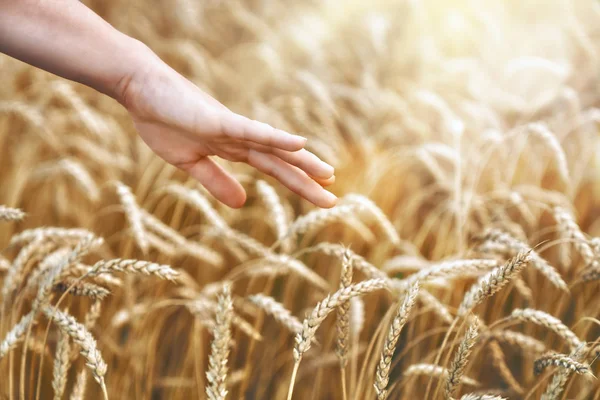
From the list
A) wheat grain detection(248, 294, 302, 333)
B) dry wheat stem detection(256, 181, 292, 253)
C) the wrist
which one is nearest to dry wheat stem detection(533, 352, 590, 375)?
wheat grain detection(248, 294, 302, 333)

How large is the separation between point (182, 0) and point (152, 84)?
233cm

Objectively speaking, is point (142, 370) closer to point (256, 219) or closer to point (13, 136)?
point (256, 219)

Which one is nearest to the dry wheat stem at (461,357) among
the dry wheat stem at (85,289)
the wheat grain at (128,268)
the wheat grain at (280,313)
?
the wheat grain at (280,313)

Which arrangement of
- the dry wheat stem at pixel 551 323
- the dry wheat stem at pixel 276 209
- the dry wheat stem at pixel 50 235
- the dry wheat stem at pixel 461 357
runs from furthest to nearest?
the dry wheat stem at pixel 276 209, the dry wheat stem at pixel 50 235, the dry wheat stem at pixel 551 323, the dry wheat stem at pixel 461 357

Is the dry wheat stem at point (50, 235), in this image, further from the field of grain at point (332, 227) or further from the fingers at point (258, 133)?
the fingers at point (258, 133)

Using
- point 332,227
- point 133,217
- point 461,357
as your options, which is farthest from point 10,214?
point 332,227

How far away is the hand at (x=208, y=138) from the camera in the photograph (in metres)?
0.83

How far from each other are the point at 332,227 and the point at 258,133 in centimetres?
120

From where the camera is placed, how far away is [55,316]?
31.7 inches

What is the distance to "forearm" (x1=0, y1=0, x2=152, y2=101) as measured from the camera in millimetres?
858

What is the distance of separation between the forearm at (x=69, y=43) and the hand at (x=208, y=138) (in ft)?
0.09

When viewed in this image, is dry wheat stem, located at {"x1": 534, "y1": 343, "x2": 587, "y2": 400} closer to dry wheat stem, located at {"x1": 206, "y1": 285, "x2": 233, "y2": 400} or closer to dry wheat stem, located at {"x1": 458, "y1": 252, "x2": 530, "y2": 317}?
dry wheat stem, located at {"x1": 458, "y1": 252, "x2": 530, "y2": 317}

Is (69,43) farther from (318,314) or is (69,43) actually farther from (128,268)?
(318,314)

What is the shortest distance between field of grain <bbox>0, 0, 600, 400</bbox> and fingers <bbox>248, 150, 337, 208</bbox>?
10 centimetres
